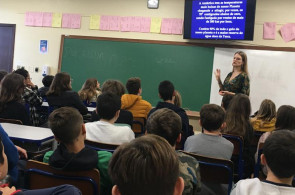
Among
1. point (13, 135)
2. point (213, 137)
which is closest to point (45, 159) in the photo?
point (13, 135)

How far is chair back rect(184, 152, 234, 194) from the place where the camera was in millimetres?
1887

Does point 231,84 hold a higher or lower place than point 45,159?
higher

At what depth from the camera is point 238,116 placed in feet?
9.63

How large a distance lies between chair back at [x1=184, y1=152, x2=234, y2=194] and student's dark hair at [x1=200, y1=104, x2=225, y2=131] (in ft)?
1.63

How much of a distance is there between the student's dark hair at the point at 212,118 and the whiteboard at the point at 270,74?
2847 millimetres

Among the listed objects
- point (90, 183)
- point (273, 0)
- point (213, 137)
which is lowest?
point (90, 183)

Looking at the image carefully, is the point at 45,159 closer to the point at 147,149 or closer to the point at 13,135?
the point at 13,135

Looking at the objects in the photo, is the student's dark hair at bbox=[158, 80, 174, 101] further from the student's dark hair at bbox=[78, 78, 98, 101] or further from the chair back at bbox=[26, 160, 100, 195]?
the chair back at bbox=[26, 160, 100, 195]

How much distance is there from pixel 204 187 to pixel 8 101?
78.5 inches

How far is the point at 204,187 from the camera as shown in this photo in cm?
209

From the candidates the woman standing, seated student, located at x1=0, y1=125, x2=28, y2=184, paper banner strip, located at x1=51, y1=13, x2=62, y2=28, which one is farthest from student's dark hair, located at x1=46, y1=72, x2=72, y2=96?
paper banner strip, located at x1=51, y1=13, x2=62, y2=28

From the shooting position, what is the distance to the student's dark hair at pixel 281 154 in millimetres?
1357

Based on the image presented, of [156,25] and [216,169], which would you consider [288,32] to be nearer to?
[156,25]

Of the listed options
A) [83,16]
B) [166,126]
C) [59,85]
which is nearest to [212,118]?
[166,126]
